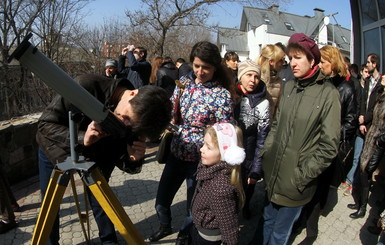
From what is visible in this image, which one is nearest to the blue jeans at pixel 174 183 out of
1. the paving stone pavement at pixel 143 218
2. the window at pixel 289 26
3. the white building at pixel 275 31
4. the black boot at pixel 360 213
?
the paving stone pavement at pixel 143 218

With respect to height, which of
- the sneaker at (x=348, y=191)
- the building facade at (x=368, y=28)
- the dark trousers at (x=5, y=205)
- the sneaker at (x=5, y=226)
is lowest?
the sneaker at (x=348, y=191)

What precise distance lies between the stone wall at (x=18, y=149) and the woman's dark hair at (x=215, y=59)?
285 cm

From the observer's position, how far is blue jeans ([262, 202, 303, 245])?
2.34 meters

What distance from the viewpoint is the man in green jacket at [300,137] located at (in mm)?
2080

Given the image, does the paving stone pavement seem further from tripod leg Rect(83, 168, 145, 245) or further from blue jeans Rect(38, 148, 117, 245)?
tripod leg Rect(83, 168, 145, 245)

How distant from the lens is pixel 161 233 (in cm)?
301

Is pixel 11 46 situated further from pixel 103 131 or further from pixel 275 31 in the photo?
pixel 275 31

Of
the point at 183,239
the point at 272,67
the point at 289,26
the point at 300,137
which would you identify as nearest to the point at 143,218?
the point at 183,239

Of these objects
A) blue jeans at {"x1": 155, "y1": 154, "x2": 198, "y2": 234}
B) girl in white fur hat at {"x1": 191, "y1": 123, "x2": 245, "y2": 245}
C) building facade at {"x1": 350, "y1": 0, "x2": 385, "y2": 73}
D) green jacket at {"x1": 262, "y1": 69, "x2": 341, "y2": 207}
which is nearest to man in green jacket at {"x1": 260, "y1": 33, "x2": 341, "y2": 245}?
green jacket at {"x1": 262, "y1": 69, "x2": 341, "y2": 207}

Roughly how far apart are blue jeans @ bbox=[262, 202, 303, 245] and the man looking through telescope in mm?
1172

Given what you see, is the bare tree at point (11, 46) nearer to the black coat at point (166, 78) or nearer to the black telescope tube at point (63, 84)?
the black coat at point (166, 78)

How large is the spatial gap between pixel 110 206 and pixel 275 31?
39.2 m

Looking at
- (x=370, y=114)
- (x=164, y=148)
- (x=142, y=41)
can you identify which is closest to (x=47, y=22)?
(x=142, y=41)

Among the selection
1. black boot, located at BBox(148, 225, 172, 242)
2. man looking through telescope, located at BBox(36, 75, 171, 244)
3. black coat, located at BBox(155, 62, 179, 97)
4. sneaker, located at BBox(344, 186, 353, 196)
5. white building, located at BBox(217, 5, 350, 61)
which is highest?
white building, located at BBox(217, 5, 350, 61)
